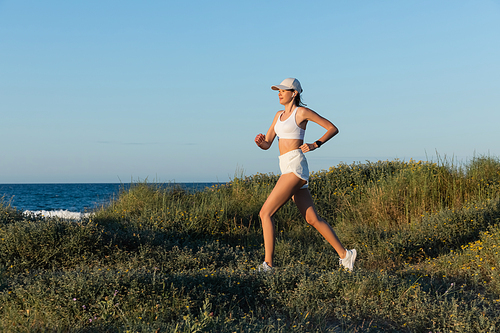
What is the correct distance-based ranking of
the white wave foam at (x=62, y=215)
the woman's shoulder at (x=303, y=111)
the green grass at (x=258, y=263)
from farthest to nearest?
the white wave foam at (x=62, y=215) → the woman's shoulder at (x=303, y=111) → the green grass at (x=258, y=263)

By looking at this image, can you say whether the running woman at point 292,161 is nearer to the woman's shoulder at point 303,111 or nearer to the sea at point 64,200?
the woman's shoulder at point 303,111

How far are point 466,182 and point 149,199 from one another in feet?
22.5

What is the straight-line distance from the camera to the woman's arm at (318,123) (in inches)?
177

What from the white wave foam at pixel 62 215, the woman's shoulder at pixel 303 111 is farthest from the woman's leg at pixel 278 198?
the white wave foam at pixel 62 215

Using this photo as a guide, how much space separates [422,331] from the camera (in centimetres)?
341

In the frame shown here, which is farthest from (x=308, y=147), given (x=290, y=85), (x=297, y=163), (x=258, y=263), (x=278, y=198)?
(x=258, y=263)

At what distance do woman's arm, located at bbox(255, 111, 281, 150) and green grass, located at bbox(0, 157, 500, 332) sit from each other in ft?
4.81

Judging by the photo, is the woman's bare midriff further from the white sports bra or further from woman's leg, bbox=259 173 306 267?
woman's leg, bbox=259 173 306 267

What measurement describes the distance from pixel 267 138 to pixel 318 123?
0.75 m

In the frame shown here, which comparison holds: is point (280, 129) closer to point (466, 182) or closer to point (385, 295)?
point (385, 295)

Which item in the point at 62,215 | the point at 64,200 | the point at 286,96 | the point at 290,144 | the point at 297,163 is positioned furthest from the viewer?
the point at 64,200

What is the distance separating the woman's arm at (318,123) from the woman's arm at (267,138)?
0.46m

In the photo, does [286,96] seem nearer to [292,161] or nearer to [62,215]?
[292,161]

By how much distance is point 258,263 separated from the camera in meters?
5.39
